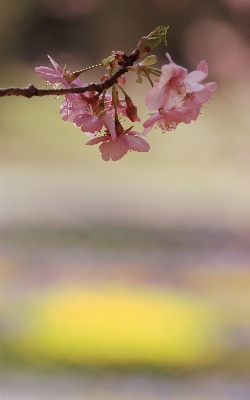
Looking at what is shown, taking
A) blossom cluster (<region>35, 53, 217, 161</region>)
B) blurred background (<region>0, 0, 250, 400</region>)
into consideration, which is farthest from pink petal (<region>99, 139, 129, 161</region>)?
blurred background (<region>0, 0, 250, 400</region>)

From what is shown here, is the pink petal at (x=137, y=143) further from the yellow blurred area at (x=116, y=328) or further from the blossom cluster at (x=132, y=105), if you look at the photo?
the yellow blurred area at (x=116, y=328)

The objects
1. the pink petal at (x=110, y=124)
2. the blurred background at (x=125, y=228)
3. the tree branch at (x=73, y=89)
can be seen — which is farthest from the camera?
the blurred background at (x=125, y=228)

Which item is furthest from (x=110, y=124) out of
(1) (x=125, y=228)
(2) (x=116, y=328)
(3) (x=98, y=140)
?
(1) (x=125, y=228)

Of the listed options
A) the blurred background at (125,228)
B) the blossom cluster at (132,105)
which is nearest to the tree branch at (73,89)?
the blossom cluster at (132,105)

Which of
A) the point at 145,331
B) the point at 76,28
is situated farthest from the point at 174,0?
the point at 145,331

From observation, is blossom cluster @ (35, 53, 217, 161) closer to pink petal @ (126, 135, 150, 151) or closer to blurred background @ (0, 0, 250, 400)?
pink petal @ (126, 135, 150, 151)
